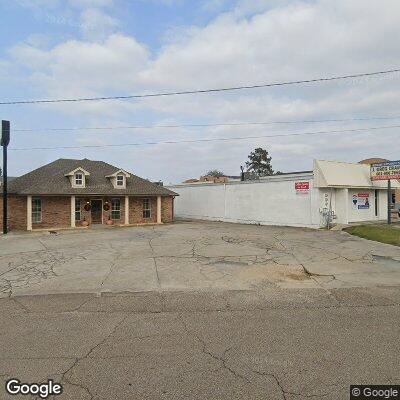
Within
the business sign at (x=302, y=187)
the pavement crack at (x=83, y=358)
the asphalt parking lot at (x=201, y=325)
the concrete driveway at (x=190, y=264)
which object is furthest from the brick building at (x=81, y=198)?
the pavement crack at (x=83, y=358)

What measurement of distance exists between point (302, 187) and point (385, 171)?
6.69 m

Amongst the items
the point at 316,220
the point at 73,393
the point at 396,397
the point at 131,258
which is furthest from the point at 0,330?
the point at 316,220

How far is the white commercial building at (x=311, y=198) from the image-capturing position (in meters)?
25.5

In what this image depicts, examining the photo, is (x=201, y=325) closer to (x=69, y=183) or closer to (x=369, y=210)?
(x=69, y=183)

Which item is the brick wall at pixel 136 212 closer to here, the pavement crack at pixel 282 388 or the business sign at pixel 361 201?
the business sign at pixel 361 201

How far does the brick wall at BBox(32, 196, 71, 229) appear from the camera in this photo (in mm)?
25469

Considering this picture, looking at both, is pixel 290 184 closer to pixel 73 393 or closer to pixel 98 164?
pixel 98 164

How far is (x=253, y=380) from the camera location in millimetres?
4332

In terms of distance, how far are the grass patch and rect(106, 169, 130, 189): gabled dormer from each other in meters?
17.2

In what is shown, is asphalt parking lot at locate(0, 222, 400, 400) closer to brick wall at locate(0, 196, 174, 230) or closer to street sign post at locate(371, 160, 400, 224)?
brick wall at locate(0, 196, 174, 230)

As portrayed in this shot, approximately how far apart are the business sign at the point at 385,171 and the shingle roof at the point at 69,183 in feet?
53.8

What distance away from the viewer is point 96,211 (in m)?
27.9

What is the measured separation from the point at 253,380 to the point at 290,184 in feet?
78.3

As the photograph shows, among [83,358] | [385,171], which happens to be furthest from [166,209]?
[83,358]
